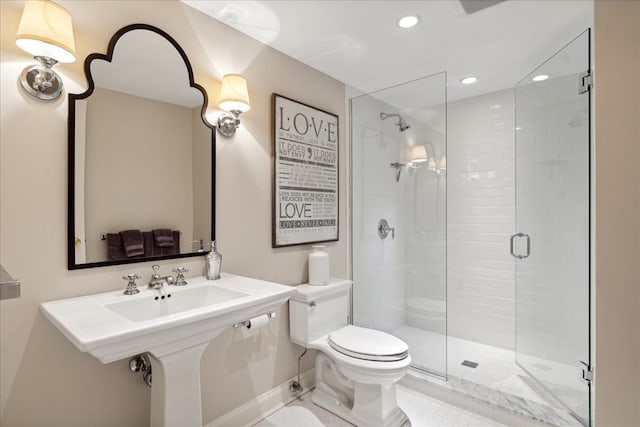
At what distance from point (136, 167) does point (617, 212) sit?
2.20 metres

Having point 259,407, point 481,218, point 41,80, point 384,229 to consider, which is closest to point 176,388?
point 259,407

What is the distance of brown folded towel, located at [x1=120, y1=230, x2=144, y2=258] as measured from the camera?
59.7 inches

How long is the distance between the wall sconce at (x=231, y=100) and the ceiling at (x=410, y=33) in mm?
383

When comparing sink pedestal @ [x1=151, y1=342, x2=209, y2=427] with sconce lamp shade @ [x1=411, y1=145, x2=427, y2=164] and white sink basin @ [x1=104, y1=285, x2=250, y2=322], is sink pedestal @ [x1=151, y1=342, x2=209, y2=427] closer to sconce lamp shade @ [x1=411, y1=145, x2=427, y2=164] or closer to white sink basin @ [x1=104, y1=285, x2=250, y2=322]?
white sink basin @ [x1=104, y1=285, x2=250, y2=322]

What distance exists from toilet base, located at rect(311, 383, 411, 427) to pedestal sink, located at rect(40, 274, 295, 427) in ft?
3.05

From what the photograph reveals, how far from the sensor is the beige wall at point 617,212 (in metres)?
1.35

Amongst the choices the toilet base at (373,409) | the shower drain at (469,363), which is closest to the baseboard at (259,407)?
the toilet base at (373,409)

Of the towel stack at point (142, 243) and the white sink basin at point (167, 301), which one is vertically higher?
the towel stack at point (142, 243)

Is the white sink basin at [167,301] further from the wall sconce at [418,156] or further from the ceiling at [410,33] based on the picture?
the wall sconce at [418,156]

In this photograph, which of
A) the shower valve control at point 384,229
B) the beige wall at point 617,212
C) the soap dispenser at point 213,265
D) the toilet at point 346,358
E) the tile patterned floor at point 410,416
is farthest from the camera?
the shower valve control at point 384,229

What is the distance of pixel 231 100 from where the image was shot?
1.80 metres

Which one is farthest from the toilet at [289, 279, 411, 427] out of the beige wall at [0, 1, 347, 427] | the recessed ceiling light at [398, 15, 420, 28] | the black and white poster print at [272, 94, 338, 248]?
the recessed ceiling light at [398, 15, 420, 28]

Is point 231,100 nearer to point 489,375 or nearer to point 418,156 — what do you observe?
point 418,156

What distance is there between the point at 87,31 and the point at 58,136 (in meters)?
0.49
